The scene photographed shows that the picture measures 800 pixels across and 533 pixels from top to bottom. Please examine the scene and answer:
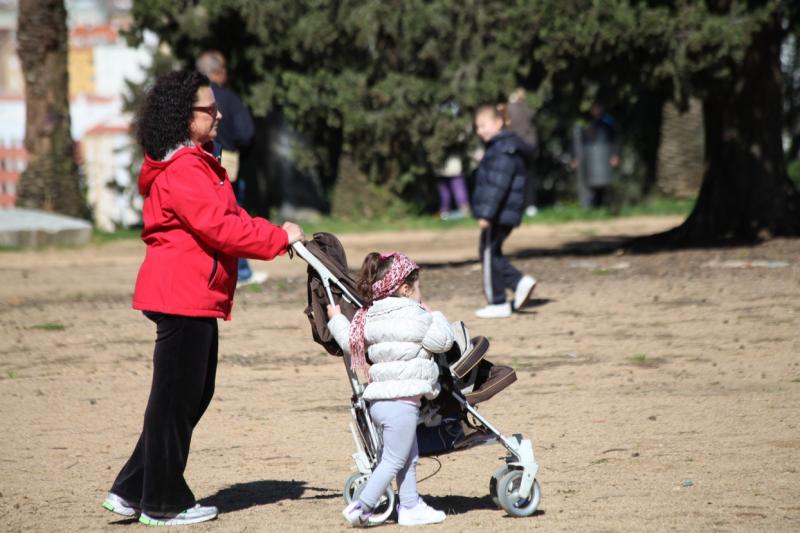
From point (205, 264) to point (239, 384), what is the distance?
3450 millimetres

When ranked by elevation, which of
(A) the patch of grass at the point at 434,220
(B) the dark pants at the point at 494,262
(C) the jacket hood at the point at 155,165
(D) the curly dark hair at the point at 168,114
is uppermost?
(D) the curly dark hair at the point at 168,114

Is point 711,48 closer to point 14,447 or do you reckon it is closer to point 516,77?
point 516,77

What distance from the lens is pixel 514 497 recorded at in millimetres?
5508

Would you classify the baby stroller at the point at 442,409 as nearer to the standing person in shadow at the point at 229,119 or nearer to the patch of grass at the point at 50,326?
the patch of grass at the point at 50,326

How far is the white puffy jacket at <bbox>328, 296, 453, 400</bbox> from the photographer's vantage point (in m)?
5.31

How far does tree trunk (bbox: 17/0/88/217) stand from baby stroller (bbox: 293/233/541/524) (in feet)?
53.2

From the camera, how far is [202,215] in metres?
5.31

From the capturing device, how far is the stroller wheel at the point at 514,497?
18.0 ft

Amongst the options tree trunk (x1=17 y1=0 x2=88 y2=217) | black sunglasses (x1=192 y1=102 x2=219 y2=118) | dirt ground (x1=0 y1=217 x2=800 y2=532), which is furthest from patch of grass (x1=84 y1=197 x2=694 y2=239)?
black sunglasses (x1=192 y1=102 x2=219 y2=118)

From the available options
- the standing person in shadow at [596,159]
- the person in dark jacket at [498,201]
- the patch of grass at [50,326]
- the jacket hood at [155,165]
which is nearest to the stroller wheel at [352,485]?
the jacket hood at [155,165]

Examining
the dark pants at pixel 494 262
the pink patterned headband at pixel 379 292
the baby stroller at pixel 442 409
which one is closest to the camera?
the pink patterned headband at pixel 379 292

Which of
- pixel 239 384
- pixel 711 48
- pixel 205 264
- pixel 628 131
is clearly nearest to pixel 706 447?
pixel 205 264

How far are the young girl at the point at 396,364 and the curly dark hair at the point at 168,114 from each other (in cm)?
95

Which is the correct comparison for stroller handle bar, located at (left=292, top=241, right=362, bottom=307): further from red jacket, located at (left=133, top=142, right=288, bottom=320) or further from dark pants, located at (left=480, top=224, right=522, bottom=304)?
dark pants, located at (left=480, top=224, right=522, bottom=304)
